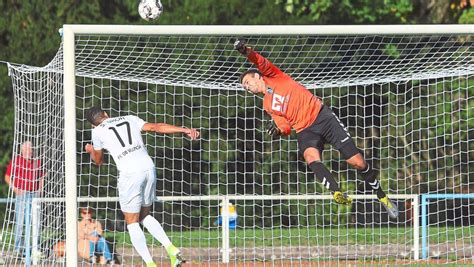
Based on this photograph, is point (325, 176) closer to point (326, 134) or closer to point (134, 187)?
point (326, 134)

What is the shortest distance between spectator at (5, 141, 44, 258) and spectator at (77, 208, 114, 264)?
2.17 feet

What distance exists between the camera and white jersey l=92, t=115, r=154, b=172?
1455 cm

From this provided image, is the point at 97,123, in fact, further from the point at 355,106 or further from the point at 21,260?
the point at 355,106

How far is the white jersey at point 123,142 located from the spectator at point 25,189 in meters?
2.01

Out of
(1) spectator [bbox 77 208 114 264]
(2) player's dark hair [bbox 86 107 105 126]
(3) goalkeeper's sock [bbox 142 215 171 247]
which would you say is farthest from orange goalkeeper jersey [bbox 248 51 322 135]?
(1) spectator [bbox 77 208 114 264]

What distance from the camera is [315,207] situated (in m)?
18.4

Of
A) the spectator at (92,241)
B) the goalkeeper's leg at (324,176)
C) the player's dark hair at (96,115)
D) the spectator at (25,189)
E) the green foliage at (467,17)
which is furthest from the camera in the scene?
the green foliage at (467,17)

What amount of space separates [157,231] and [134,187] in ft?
1.68

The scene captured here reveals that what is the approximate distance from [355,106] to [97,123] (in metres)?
5.00

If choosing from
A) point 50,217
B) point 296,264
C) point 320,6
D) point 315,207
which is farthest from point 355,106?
point 320,6

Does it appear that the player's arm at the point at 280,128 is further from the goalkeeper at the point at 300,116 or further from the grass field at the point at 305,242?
the grass field at the point at 305,242

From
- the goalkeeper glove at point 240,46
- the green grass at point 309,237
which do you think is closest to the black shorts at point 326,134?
the goalkeeper glove at point 240,46

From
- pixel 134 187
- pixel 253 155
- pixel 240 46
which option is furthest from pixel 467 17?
pixel 240 46

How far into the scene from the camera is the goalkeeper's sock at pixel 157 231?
14337 mm
